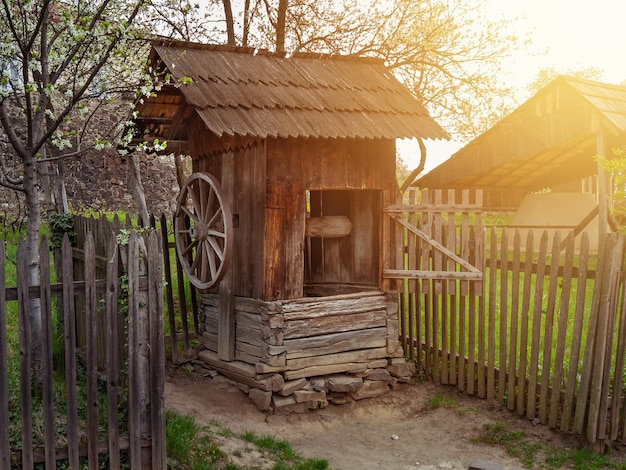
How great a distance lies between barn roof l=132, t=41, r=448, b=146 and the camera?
7.25 metres

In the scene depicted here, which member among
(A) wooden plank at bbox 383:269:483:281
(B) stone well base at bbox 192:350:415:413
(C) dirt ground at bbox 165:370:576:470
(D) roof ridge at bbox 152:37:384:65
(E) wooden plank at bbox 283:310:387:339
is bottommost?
(C) dirt ground at bbox 165:370:576:470

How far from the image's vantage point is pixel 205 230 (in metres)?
8.12

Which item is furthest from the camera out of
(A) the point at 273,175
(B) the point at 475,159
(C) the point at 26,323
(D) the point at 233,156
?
(B) the point at 475,159

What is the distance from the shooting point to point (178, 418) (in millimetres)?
6270

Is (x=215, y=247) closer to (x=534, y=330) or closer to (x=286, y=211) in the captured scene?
(x=286, y=211)

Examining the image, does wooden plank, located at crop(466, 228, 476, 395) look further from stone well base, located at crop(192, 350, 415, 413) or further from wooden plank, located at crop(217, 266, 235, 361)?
wooden plank, located at crop(217, 266, 235, 361)

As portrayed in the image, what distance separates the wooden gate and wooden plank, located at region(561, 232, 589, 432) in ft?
4.11

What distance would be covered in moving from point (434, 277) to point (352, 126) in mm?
2133

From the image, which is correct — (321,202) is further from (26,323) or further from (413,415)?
(26,323)

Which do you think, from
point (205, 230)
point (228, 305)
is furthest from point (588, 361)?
point (205, 230)

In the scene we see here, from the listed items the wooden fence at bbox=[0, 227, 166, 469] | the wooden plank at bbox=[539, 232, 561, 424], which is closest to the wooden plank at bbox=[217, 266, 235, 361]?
the wooden fence at bbox=[0, 227, 166, 469]

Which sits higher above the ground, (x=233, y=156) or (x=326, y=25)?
(x=326, y=25)

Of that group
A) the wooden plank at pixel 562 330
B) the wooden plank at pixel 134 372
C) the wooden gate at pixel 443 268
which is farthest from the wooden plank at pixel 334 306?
the wooden plank at pixel 134 372

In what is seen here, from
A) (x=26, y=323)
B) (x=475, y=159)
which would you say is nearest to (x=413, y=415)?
(x=26, y=323)
